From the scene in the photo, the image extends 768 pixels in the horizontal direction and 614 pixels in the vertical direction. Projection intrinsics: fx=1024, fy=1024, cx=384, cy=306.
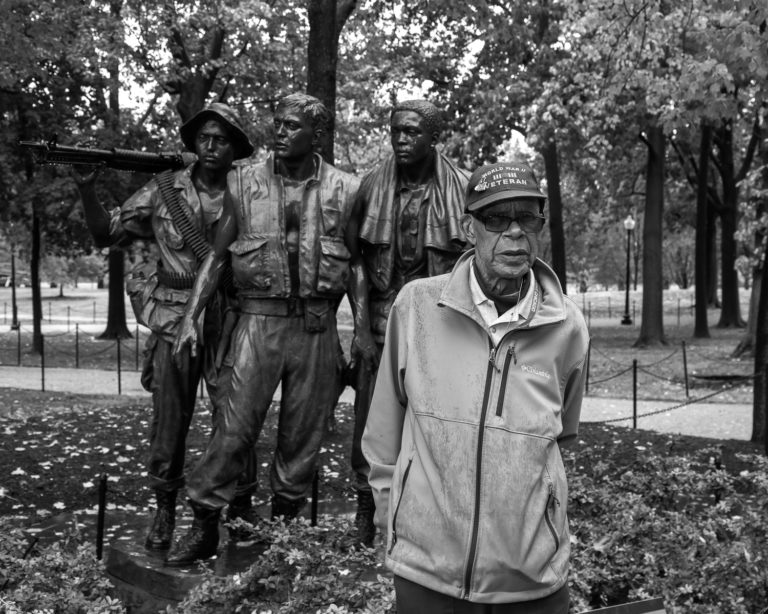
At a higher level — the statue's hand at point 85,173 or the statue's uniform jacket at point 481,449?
the statue's hand at point 85,173

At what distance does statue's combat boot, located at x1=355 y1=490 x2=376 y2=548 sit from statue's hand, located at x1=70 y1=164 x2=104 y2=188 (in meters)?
2.28

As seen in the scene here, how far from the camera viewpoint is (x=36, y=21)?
46.1 feet

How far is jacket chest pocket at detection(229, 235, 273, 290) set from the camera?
5.30 m

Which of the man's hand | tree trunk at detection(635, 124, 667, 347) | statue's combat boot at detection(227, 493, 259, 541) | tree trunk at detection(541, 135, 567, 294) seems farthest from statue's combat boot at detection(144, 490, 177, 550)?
tree trunk at detection(635, 124, 667, 347)

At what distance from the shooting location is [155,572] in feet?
17.3

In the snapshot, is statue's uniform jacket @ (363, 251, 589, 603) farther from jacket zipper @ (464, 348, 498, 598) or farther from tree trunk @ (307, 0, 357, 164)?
tree trunk @ (307, 0, 357, 164)

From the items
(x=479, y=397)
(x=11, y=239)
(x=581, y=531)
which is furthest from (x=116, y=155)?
(x=11, y=239)

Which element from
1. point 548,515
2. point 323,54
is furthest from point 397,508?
point 323,54

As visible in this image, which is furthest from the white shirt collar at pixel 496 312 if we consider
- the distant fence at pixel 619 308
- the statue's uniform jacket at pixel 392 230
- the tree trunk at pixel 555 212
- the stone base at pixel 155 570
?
the distant fence at pixel 619 308

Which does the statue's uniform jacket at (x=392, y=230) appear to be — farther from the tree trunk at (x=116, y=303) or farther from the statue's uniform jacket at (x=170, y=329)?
the tree trunk at (x=116, y=303)

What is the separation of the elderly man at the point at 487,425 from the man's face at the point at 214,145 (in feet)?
9.95

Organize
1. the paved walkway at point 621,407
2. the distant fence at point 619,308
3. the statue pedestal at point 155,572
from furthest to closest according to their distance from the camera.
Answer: the distant fence at point 619,308
the paved walkway at point 621,407
the statue pedestal at point 155,572

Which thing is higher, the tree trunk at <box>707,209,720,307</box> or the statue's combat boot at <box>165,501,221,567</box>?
the tree trunk at <box>707,209,720,307</box>

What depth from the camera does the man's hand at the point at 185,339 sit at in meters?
5.32
